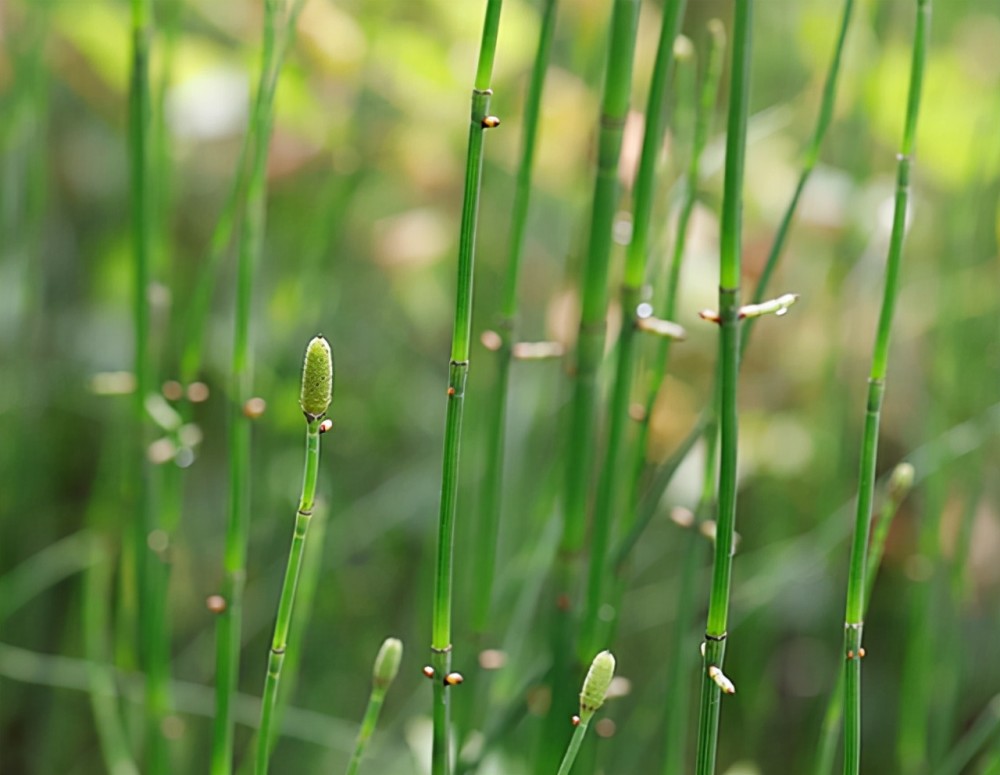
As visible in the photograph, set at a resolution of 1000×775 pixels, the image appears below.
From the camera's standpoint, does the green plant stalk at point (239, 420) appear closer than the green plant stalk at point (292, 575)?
No

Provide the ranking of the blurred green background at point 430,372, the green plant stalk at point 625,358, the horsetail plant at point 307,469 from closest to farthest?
1. the horsetail plant at point 307,469
2. the green plant stalk at point 625,358
3. the blurred green background at point 430,372

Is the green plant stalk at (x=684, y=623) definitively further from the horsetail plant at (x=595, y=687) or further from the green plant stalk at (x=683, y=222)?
the horsetail plant at (x=595, y=687)

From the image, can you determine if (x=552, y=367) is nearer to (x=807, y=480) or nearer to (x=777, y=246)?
(x=807, y=480)

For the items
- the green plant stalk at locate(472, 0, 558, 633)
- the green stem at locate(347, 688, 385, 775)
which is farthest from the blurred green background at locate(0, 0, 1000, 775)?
the green stem at locate(347, 688, 385, 775)

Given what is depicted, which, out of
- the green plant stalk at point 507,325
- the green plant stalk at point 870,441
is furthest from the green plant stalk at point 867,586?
the green plant stalk at point 507,325

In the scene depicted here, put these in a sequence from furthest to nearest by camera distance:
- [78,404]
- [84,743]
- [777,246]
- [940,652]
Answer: [78,404]
[84,743]
[940,652]
[777,246]

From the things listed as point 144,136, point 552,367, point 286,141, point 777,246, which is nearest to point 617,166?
point 777,246

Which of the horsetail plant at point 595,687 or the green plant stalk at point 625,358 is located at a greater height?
the green plant stalk at point 625,358

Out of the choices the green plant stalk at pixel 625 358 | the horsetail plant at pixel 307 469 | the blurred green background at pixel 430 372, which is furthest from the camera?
the blurred green background at pixel 430 372
